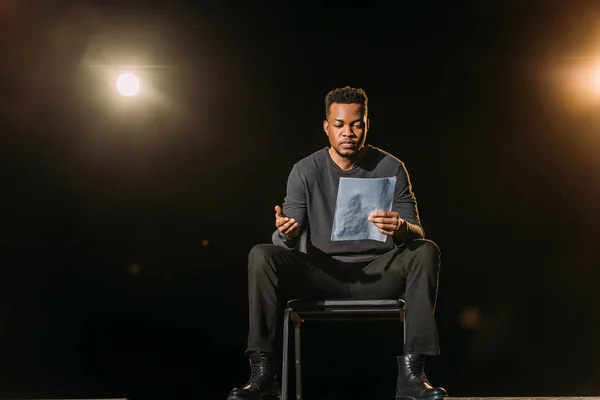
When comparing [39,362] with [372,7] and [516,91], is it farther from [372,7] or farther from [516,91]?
[516,91]

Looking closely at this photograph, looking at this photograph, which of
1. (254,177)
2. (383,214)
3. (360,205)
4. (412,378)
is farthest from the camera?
(254,177)

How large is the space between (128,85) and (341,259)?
190 cm

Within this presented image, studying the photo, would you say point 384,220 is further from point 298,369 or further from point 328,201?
point 298,369

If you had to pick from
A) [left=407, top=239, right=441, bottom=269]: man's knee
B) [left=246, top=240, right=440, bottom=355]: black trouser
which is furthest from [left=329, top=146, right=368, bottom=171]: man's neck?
[left=407, top=239, right=441, bottom=269]: man's knee

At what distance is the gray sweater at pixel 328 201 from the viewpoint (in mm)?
3033

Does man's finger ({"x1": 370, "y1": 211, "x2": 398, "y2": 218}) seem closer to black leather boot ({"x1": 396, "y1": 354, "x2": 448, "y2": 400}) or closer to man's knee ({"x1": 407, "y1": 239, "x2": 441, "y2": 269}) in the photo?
man's knee ({"x1": 407, "y1": 239, "x2": 441, "y2": 269})

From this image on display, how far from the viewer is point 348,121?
3.08m

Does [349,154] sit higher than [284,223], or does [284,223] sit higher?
[349,154]

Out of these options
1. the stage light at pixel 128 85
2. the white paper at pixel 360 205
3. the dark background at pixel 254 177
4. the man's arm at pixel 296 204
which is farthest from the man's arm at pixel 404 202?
the stage light at pixel 128 85

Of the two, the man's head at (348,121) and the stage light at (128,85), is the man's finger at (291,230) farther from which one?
the stage light at (128,85)

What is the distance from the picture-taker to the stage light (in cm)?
431

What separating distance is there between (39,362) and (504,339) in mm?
2492

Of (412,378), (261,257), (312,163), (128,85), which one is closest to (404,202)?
(312,163)

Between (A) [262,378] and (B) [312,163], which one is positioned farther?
(B) [312,163]
